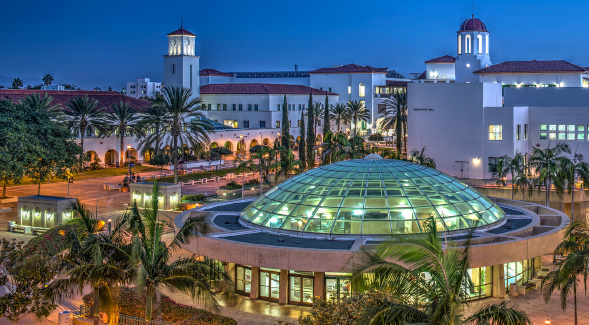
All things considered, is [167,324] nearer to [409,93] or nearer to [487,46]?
[409,93]

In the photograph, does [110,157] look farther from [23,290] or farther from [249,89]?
[23,290]

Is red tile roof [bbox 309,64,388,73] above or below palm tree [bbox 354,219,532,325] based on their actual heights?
above

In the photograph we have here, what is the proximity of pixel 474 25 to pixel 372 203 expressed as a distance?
65423 mm

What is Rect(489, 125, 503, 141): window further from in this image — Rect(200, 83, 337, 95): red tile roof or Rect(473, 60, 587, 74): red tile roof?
Rect(200, 83, 337, 95): red tile roof

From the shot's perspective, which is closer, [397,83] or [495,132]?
[495,132]

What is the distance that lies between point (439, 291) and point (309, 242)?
1082 centimetres

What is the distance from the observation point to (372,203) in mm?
25031

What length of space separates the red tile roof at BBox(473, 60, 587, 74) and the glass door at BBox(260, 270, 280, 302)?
176 ft

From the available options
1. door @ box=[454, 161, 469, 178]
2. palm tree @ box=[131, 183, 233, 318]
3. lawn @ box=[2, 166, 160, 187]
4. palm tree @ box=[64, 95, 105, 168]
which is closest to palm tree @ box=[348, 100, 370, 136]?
lawn @ box=[2, 166, 160, 187]

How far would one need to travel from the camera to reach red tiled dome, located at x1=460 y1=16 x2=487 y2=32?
276 feet

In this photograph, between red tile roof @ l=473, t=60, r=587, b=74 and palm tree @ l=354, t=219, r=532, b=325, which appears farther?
red tile roof @ l=473, t=60, r=587, b=74

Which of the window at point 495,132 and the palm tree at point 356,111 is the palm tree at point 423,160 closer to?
the window at point 495,132

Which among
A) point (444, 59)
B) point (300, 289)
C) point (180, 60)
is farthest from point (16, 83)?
point (300, 289)

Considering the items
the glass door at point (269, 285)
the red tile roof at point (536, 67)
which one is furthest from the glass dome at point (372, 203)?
the red tile roof at point (536, 67)
